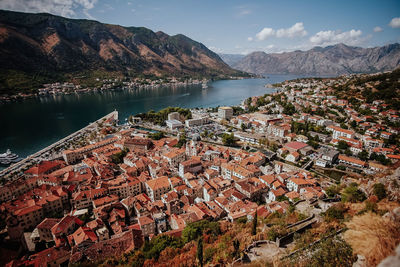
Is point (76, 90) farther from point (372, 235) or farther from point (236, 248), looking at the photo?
point (372, 235)

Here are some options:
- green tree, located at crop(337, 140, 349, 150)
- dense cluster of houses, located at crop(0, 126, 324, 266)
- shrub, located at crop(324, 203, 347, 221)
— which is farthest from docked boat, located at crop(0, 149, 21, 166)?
green tree, located at crop(337, 140, 349, 150)

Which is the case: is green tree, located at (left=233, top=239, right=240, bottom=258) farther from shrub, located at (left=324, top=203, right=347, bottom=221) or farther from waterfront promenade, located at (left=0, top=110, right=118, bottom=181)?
waterfront promenade, located at (left=0, top=110, right=118, bottom=181)

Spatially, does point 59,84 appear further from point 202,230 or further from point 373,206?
point 373,206

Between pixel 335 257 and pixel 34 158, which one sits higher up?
pixel 335 257

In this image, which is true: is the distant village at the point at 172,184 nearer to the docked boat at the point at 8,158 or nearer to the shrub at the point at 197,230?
the shrub at the point at 197,230

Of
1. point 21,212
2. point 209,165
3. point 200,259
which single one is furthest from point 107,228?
point 209,165

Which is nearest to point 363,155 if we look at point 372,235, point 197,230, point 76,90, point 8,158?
point 372,235
